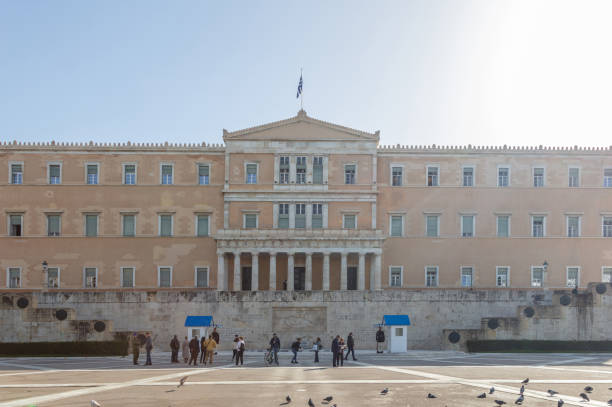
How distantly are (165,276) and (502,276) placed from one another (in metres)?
25.6

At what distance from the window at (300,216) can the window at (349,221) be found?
9.98 feet

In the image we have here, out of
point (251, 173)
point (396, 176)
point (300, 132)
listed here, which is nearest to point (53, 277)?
point (251, 173)

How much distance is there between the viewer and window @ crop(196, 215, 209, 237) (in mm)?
51125

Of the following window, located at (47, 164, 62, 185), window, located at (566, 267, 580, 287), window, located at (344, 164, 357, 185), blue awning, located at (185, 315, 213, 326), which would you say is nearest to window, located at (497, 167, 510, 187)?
window, located at (566, 267, 580, 287)

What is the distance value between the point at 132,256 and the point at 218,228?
268 inches

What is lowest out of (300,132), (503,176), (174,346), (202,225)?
(174,346)

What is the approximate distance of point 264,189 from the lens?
51000 millimetres

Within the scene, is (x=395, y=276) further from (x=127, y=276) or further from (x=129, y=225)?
(x=129, y=225)

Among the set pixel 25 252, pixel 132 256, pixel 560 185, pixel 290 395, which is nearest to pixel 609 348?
pixel 560 185

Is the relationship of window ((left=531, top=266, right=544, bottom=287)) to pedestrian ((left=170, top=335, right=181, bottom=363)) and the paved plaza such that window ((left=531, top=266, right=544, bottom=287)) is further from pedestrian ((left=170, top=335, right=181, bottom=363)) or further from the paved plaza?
pedestrian ((left=170, top=335, right=181, bottom=363))

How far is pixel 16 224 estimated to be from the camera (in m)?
50.6

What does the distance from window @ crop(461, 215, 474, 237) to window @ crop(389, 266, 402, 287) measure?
18.9ft

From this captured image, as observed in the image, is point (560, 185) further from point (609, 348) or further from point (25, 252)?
Answer: point (25, 252)

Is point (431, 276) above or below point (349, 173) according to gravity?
below
